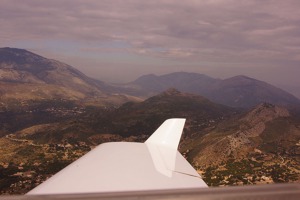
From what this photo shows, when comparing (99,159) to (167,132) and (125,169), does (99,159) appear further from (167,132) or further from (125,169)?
(167,132)

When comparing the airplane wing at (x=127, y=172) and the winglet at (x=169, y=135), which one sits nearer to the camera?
the airplane wing at (x=127, y=172)

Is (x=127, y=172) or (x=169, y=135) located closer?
(x=127, y=172)

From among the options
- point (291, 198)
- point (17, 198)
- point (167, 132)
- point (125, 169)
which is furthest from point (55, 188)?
point (167, 132)

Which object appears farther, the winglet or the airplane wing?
the winglet

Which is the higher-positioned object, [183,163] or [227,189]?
[227,189]

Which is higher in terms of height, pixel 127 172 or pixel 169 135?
pixel 169 135
